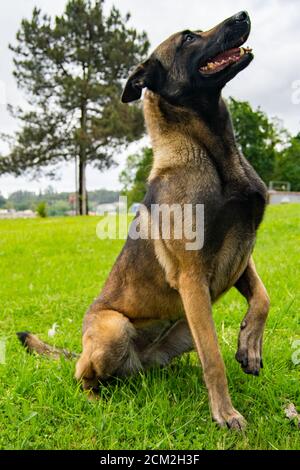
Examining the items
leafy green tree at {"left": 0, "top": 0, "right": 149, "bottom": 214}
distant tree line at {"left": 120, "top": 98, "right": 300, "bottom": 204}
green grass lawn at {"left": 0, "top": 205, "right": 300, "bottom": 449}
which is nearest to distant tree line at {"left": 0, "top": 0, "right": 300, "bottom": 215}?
leafy green tree at {"left": 0, "top": 0, "right": 149, "bottom": 214}

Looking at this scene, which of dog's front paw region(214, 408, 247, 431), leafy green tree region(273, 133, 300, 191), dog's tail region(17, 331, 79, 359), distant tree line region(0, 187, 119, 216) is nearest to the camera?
dog's front paw region(214, 408, 247, 431)

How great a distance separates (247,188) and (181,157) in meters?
0.41

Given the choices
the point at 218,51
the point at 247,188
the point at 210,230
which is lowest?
the point at 210,230

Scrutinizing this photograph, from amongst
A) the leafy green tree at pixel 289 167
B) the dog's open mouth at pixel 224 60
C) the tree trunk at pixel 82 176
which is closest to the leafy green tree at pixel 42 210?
the tree trunk at pixel 82 176

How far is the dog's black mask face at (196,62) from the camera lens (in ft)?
8.66

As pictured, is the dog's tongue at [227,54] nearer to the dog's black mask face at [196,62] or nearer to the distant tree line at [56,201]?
the dog's black mask face at [196,62]

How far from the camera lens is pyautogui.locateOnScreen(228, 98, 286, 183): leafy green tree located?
4434cm

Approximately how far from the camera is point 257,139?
45812mm

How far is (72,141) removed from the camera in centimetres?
3284

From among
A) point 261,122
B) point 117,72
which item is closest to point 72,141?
point 117,72

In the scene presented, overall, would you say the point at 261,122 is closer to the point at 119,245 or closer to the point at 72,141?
the point at 72,141

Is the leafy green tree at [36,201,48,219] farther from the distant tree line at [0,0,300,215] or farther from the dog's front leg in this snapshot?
the dog's front leg

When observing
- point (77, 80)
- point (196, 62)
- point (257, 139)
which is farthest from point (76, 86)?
point (196, 62)

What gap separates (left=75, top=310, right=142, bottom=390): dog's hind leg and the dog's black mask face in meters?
1.36
